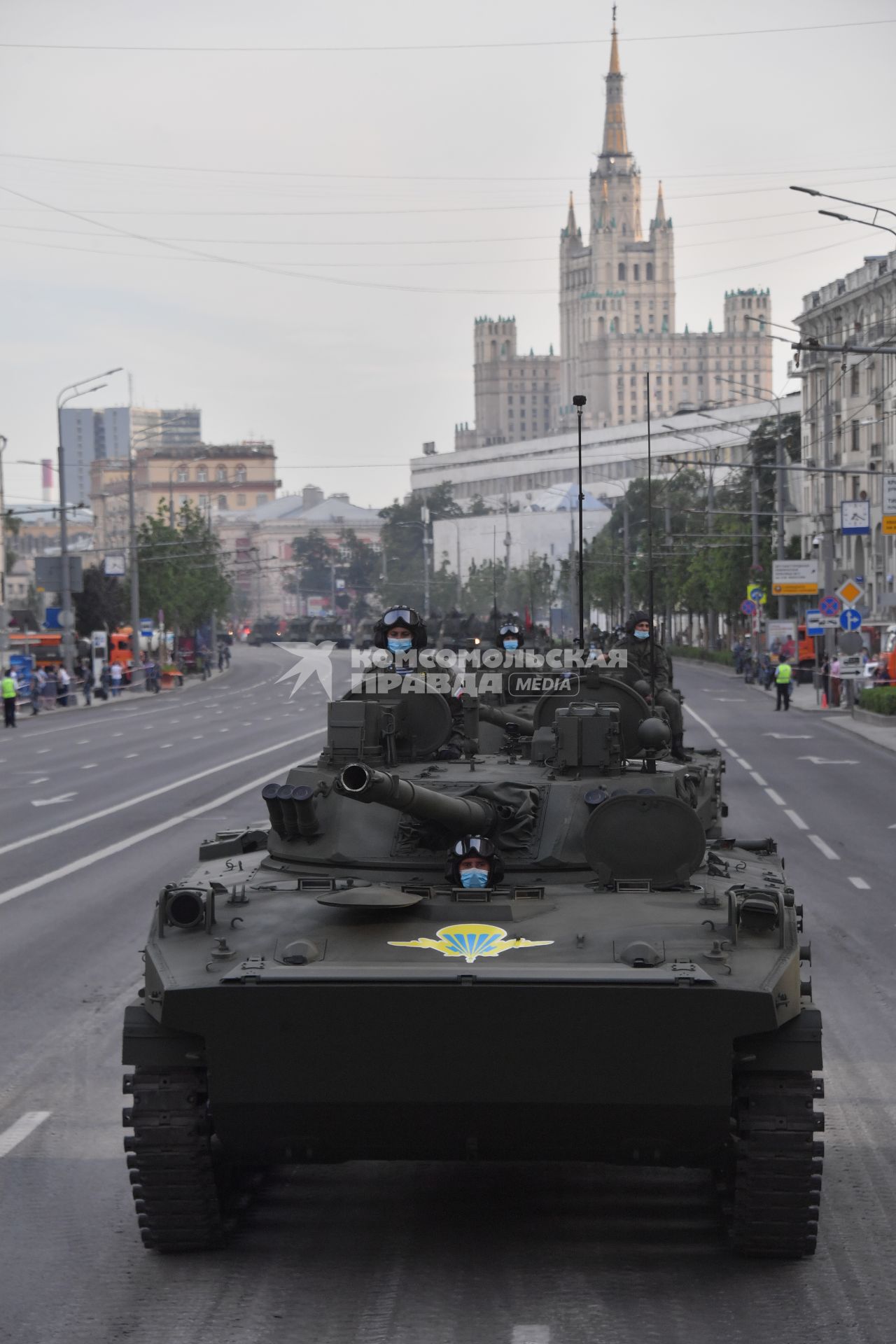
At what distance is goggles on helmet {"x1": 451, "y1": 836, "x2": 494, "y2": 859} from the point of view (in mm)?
8758

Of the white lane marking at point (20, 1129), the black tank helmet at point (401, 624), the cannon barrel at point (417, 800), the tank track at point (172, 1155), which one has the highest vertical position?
the black tank helmet at point (401, 624)

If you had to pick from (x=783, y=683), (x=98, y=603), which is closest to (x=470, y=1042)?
(x=783, y=683)

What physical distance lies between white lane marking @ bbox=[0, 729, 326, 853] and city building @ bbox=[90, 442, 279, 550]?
119 metres

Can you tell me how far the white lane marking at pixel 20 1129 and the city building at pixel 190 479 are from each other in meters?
148

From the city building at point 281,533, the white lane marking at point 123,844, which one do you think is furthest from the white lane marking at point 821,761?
the city building at point 281,533

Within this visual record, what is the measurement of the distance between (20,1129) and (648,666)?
10.3m

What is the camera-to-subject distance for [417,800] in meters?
8.59

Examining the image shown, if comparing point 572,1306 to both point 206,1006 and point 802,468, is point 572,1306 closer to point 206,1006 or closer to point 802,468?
point 206,1006

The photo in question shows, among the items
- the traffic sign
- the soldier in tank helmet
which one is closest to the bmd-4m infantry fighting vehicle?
the soldier in tank helmet

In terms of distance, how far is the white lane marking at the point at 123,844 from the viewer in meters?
18.7

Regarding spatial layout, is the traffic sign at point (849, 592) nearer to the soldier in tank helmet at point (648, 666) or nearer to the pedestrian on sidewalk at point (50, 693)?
the soldier in tank helmet at point (648, 666)

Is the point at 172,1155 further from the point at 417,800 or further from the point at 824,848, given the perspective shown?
the point at 824,848

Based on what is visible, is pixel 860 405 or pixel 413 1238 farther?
pixel 860 405

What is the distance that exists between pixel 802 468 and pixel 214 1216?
33994 millimetres
